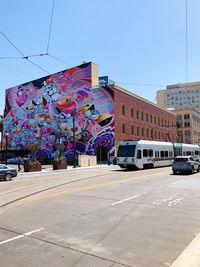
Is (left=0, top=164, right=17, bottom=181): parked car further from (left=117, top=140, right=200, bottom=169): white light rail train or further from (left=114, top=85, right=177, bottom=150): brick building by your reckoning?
(left=114, top=85, right=177, bottom=150): brick building

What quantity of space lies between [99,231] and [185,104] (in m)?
139

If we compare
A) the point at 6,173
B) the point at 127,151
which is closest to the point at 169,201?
the point at 6,173

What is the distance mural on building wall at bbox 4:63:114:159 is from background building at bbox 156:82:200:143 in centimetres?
5882

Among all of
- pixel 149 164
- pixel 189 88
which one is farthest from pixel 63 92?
pixel 189 88

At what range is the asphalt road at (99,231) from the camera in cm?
539

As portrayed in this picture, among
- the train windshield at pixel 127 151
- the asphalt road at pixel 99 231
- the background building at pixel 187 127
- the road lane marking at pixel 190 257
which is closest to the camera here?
the road lane marking at pixel 190 257

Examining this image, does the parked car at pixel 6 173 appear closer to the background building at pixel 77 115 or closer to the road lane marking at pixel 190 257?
the road lane marking at pixel 190 257

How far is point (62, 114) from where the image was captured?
6228cm

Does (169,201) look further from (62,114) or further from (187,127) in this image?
(187,127)

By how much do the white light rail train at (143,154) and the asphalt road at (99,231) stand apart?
18680mm

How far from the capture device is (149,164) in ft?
111

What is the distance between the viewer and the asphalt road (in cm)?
539

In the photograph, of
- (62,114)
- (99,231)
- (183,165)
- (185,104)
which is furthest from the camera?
(185,104)

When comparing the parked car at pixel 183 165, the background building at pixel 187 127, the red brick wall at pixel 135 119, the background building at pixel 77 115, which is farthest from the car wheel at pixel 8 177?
the background building at pixel 187 127
